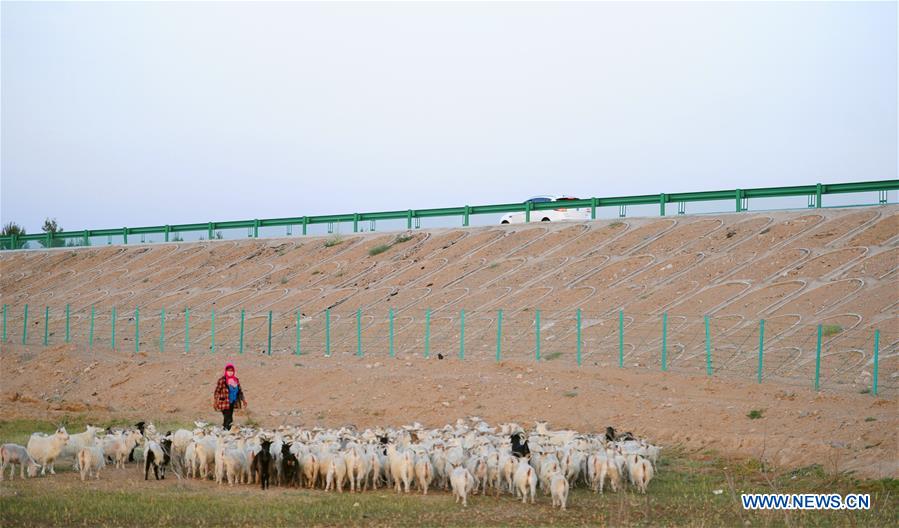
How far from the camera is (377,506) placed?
15.9m

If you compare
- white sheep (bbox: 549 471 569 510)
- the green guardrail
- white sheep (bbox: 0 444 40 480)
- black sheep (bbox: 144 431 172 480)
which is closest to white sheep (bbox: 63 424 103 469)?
white sheep (bbox: 0 444 40 480)

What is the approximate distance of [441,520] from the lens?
14914 mm

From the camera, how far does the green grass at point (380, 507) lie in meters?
14.4

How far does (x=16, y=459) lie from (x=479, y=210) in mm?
39791

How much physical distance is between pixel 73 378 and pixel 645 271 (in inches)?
896

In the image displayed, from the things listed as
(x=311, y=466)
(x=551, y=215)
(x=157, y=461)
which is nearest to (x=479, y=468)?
(x=311, y=466)

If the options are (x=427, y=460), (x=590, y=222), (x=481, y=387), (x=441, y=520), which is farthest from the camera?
(x=590, y=222)

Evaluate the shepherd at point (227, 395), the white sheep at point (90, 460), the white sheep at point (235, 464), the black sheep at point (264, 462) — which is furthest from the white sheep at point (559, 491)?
the shepherd at point (227, 395)

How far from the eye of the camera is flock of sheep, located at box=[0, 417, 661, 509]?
17.4 metres

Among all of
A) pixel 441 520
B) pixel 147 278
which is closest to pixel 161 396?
pixel 441 520

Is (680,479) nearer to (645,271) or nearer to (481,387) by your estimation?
(481,387)

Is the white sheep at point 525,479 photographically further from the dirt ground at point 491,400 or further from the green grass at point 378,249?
the green grass at point 378,249

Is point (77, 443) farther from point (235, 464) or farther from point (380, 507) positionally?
point (380, 507)

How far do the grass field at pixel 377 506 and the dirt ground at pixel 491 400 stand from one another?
3.62 m
